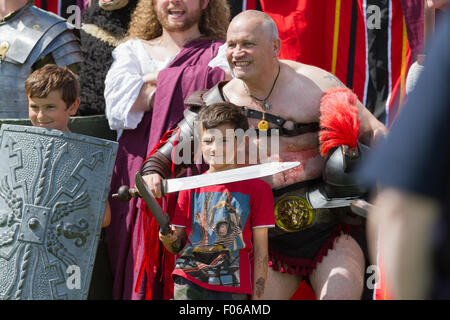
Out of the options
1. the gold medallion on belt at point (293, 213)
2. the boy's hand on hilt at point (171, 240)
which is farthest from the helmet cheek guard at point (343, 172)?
the boy's hand on hilt at point (171, 240)

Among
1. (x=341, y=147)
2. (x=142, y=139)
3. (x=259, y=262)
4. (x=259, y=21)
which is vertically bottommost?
(x=259, y=262)

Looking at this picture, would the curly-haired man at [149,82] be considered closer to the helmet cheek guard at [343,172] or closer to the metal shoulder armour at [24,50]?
the metal shoulder armour at [24,50]

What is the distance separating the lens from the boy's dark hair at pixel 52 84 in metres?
3.36

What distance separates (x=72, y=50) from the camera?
161 inches

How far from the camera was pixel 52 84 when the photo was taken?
11.1 feet

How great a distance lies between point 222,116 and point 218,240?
46 centimetres

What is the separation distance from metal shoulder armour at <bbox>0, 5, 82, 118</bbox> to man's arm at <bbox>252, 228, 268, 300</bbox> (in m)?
1.72

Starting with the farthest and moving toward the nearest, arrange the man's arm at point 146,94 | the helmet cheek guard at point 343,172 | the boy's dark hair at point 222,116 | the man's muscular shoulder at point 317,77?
the man's arm at point 146,94, the man's muscular shoulder at point 317,77, the helmet cheek guard at point 343,172, the boy's dark hair at point 222,116

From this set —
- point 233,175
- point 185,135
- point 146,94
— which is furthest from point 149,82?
point 233,175

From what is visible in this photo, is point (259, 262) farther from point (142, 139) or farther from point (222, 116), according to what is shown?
point (142, 139)

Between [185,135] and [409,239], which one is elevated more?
[409,239]

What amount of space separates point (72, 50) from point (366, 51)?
160 centimetres

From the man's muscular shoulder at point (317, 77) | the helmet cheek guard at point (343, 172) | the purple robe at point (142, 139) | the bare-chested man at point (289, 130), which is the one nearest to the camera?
the helmet cheek guard at point (343, 172)

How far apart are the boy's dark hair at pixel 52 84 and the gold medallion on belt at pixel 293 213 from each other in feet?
3.44
